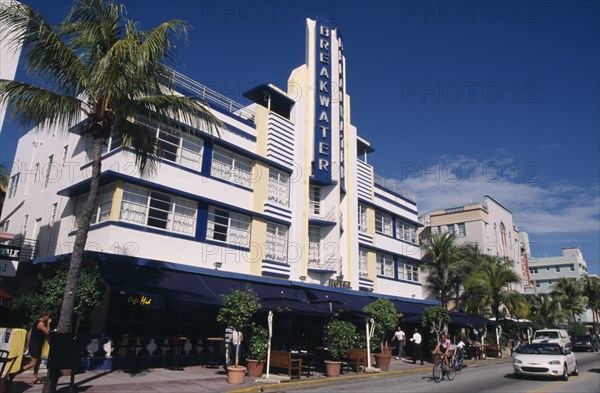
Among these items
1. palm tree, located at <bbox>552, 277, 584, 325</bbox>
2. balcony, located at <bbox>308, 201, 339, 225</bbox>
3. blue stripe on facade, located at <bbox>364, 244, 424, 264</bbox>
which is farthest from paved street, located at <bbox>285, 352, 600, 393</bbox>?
palm tree, located at <bbox>552, 277, 584, 325</bbox>

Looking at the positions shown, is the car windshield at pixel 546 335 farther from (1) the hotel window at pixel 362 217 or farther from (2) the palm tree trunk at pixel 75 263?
(2) the palm tree trunk at pixel 75 263

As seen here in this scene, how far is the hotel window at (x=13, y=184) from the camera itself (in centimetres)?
2684

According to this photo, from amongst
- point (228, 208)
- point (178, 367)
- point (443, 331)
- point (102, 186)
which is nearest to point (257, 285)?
point (228, 208)

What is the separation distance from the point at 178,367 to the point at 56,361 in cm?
705

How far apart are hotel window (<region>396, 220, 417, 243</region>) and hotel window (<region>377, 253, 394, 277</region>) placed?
85.9 inches

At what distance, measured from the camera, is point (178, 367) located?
53.5ft

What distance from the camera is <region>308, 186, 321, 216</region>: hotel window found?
2672 centimetres

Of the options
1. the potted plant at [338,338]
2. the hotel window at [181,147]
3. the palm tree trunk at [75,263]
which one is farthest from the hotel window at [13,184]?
the potted plant at [338,338]

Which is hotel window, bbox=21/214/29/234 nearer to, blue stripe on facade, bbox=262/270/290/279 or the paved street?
blue stripe on facade, bbox=262/270/290/279

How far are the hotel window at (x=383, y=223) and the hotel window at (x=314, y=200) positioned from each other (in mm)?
6741

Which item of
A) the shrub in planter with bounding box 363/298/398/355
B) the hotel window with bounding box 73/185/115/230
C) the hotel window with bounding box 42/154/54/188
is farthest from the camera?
the hotel window with bounding box 42/154/54/188

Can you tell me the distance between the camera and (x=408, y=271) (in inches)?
1383

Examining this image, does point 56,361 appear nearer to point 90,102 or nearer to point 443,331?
point 90,102

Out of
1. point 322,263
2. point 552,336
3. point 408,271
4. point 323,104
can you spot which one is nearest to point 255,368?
Answer: point 322,263
